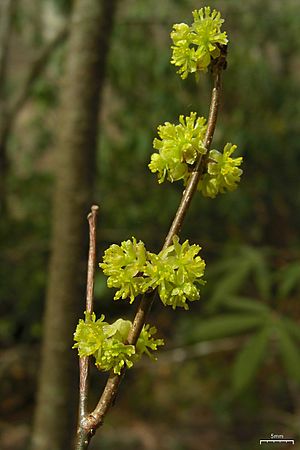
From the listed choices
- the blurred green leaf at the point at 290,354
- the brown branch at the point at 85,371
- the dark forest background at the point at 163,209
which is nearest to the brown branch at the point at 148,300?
the brown branch at the point at 85,371

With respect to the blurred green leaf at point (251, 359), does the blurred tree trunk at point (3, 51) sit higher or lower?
higher

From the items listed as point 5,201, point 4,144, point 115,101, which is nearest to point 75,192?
point 4,144

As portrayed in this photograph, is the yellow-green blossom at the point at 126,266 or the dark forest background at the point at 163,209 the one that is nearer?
the yellow-green blossom at the point at 126,266

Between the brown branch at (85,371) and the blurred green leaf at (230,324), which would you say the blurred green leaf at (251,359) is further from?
the brown branch at (85,371)

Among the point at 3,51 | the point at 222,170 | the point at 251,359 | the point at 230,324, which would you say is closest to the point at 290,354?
the point at 251,359

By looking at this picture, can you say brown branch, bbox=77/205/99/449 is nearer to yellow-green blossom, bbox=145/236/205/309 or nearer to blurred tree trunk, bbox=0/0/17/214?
yellow-green blossom, bbox=145/236/205/309

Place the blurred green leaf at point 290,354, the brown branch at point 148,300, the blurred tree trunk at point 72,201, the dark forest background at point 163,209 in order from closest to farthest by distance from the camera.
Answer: the brown branch at point 148,300 < the blurred tree trunk at point 72,201 < the blurred green leaf at point 290,354 < the dark forest background at point 163,209

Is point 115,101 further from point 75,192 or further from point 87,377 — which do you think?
point 87,377
